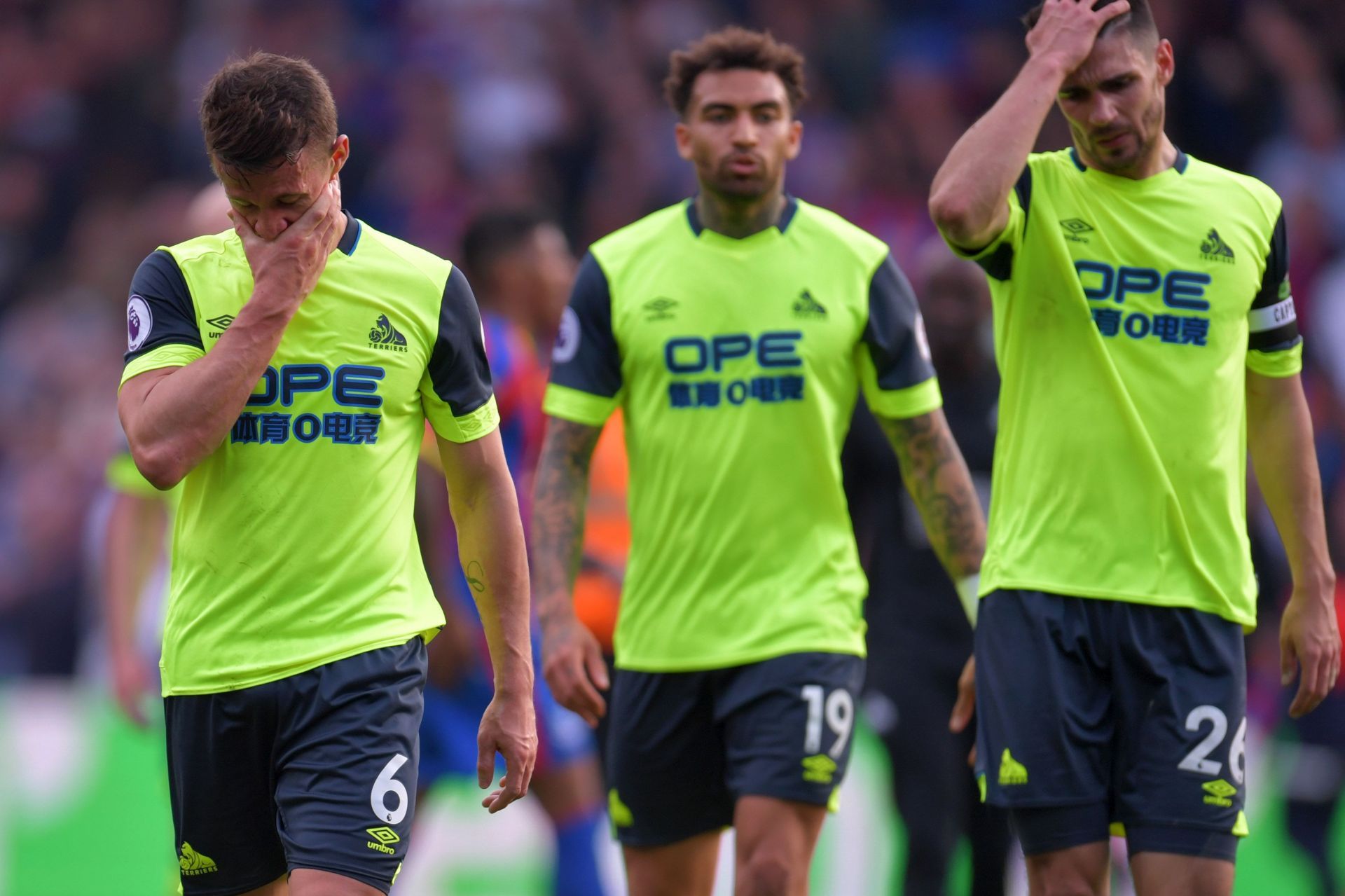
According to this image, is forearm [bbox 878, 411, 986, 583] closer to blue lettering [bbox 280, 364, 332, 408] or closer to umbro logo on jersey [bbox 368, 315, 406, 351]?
umbro logo on jersey [bbox 368, 315, 406, 351]

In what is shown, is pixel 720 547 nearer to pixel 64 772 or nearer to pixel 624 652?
pixel 624 652

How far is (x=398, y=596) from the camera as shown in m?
4.29

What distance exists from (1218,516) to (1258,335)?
21.3 inches

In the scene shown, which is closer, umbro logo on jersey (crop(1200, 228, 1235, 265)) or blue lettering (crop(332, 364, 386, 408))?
blue lettering (crop(332, 364, 386, 408))

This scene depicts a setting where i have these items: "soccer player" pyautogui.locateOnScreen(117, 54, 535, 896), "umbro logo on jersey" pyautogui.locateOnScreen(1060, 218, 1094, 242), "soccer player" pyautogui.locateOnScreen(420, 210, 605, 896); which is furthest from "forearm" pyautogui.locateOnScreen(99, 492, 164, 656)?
"umbro logo on jersey" pyautogui.locateOnScreen(1060, 218, 1094, 242)

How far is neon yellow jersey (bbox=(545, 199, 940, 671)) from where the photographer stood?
563 cm

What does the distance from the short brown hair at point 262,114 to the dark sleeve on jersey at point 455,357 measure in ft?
1.55

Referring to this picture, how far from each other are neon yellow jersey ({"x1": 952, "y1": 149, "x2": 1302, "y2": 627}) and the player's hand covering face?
3.80ft

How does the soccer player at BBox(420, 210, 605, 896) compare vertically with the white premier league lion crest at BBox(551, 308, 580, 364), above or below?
below

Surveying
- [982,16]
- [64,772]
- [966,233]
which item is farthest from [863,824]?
[982,16]

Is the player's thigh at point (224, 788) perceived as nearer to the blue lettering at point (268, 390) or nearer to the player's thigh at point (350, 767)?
the player's thigh at point (350, 767)

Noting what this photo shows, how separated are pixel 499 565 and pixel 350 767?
602 mm

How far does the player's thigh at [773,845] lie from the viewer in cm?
530

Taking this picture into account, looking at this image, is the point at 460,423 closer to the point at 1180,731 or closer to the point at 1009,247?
the point at 1009,247
